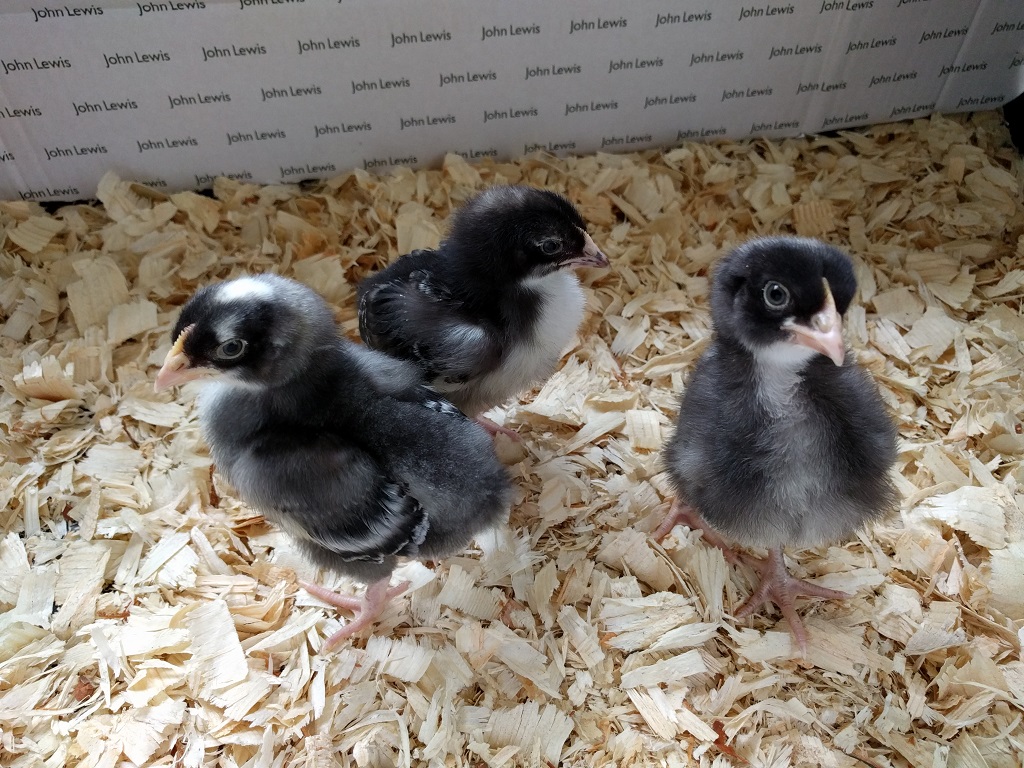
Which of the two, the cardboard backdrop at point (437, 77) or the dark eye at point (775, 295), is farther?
the cardboard backdrop at point (437, 77)

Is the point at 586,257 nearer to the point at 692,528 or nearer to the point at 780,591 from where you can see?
the point at 692,528

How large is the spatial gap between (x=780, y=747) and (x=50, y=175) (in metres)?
2.95

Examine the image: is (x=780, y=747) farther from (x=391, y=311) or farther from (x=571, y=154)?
(x=571, y=154)

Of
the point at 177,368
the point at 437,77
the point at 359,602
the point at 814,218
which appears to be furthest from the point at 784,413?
the point at 437,77

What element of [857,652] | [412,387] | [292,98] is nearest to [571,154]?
[292,98]

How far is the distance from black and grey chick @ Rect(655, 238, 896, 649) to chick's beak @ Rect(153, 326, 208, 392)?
1103mm

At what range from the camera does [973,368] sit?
2.32 meters

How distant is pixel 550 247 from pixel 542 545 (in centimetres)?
80

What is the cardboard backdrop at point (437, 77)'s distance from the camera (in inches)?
95.0

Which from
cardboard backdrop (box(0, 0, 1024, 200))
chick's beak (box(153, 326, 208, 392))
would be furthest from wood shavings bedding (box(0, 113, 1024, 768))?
chick's beak (box(153, 326, 208, 392))

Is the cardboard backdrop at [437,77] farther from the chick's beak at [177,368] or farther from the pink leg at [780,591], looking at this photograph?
the pink leg at [780,591]

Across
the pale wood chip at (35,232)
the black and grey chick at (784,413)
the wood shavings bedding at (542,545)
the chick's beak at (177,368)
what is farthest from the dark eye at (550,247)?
the pale wood chip at (35,232)

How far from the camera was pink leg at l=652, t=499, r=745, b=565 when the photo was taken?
2.03 meters

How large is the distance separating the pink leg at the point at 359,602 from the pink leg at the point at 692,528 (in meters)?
0.72
